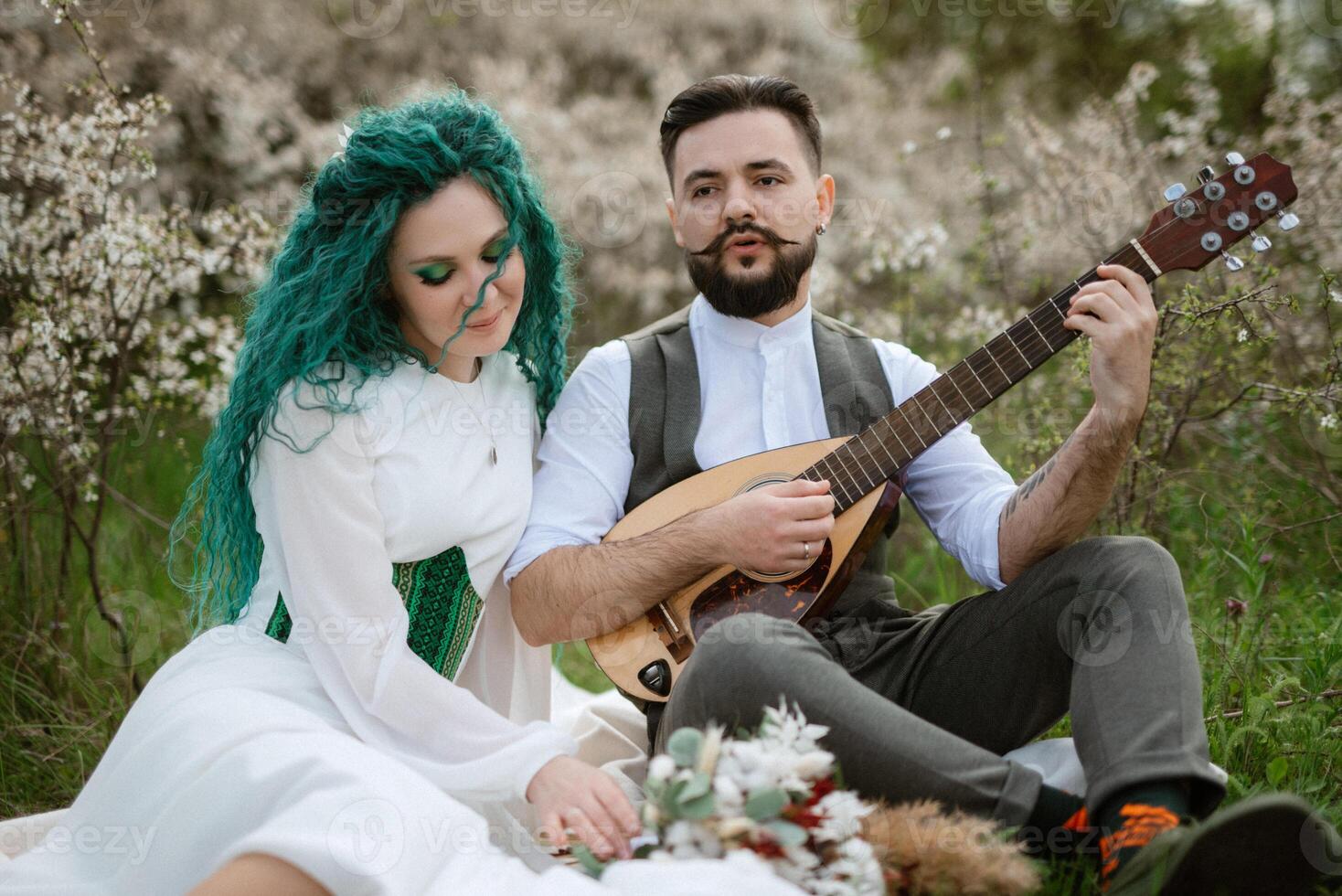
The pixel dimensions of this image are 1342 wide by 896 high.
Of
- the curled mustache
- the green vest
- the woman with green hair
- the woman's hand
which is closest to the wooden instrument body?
the green vest

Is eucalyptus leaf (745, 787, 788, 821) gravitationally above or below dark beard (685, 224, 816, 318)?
below

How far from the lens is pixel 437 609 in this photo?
236 cm

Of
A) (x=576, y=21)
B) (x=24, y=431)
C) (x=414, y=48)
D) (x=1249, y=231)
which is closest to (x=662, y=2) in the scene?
(x=576, y=21)

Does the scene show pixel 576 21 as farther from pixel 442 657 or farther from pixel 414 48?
pixel 442 657

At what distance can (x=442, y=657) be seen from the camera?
2.39 m

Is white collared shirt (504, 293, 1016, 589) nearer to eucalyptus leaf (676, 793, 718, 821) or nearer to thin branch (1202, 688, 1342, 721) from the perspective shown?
thin branch (1202, 688, 1342, 721)

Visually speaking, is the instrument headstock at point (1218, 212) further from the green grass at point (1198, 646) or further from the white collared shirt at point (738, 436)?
the green grass at point (1198, 646)

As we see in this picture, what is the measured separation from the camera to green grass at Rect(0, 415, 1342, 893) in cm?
259

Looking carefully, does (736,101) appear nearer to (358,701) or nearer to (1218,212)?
(1218,212)

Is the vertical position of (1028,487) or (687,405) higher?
(687,405)

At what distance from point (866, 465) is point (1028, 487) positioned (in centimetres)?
35

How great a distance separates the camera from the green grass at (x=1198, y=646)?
2.59 metres

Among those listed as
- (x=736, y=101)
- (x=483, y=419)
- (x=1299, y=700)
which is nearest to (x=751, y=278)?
(x=736, y=101)

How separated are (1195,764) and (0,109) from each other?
18.4 ft
